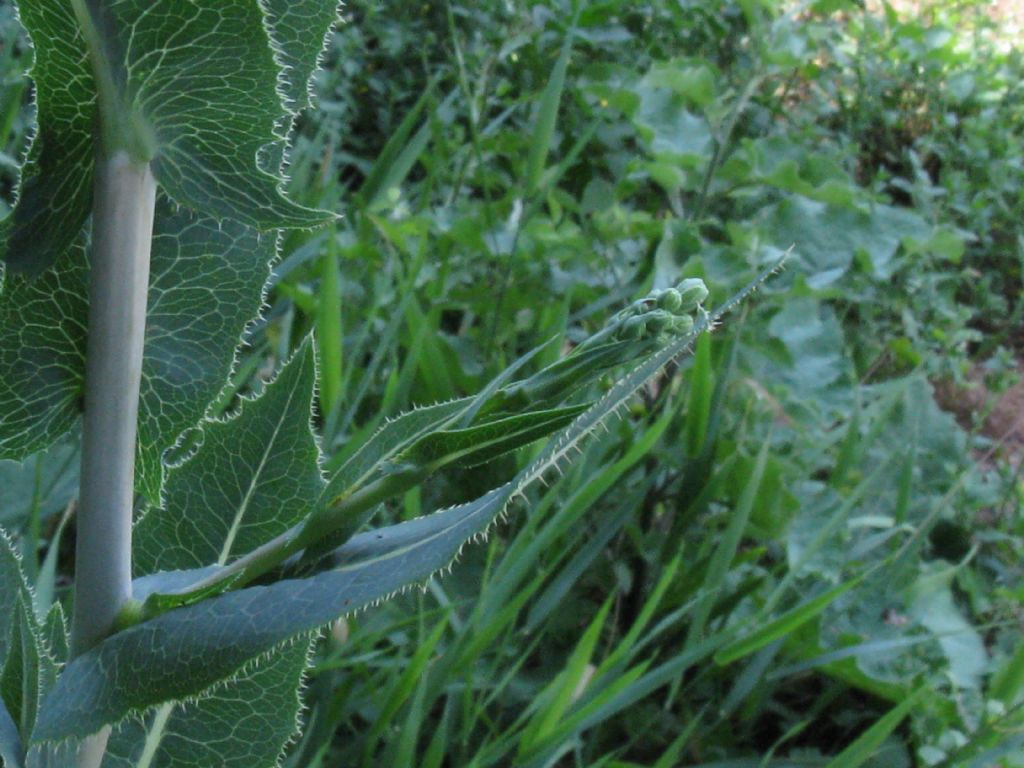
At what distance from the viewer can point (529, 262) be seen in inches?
75.7

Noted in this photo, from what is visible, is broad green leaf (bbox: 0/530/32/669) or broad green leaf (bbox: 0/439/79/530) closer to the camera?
broad green leaf (bbox: 0/530/32/669)

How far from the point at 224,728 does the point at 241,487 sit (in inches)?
6.3

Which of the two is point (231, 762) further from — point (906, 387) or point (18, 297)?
point (906, 387)

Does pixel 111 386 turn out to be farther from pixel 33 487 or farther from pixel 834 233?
pixel 834 233

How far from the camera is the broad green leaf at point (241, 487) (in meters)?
0.68

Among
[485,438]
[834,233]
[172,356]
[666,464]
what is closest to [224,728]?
[172,356]

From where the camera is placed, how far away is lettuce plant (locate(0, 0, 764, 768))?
45 cm

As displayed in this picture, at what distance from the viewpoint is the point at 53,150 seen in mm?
468

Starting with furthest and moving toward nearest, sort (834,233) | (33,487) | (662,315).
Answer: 1. (834,233)
2. (33,487)
3. (662,315)

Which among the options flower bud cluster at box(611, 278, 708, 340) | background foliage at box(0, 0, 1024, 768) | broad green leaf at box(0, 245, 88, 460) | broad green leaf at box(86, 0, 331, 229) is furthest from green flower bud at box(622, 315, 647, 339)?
background foliage at box(0, 0, 1024, 768)

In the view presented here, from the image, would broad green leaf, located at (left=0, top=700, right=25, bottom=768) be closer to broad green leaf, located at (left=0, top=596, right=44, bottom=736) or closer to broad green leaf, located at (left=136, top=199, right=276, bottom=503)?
broad green leaf, located at (left=0, top=596, right=44, bottom=736)

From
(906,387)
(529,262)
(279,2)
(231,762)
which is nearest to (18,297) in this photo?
(279,2)

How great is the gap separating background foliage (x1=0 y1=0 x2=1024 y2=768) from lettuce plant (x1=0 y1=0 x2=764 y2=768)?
597 millimetres

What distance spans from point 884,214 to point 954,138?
1673 millimetres
